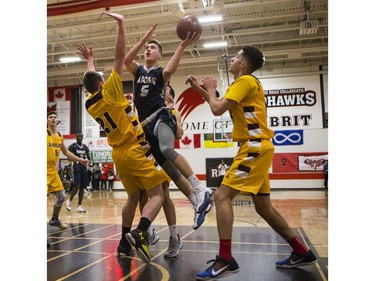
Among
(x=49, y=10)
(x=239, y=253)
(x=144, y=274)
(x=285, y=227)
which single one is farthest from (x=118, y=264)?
(x=49, y=10)

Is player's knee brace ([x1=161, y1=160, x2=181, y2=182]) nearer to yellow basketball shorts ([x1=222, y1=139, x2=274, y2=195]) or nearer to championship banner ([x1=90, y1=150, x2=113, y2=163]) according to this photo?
yellow basketball shorts ([x1=222, y1=139, x2=274, y2=195])

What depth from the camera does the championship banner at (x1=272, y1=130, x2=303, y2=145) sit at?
56.2 feet

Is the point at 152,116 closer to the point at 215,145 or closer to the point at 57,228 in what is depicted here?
the point at 57,228

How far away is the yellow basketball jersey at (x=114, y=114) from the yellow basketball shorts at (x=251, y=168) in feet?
4.08

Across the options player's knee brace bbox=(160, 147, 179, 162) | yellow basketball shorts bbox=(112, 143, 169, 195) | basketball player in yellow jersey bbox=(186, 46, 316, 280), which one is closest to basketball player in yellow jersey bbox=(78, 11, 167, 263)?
yellow basketball shorts bbox=(112, 143, 169, 195)

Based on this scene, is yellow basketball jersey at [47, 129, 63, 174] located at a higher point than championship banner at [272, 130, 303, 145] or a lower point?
lower

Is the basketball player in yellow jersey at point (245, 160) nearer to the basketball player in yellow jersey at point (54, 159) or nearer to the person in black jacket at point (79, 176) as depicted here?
the basketball player in yellow jersey at point (54, 159)

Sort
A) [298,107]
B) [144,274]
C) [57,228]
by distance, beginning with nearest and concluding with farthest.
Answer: [144,274] < [57,228] < [298,107]

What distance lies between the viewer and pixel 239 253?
3.96 metres

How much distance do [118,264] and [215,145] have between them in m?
14.6

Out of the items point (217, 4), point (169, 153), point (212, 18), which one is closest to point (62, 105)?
point (212, 18)

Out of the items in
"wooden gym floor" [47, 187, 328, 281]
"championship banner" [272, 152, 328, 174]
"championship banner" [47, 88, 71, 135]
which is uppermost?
"championship banner" [47, 88, 71, 135]
